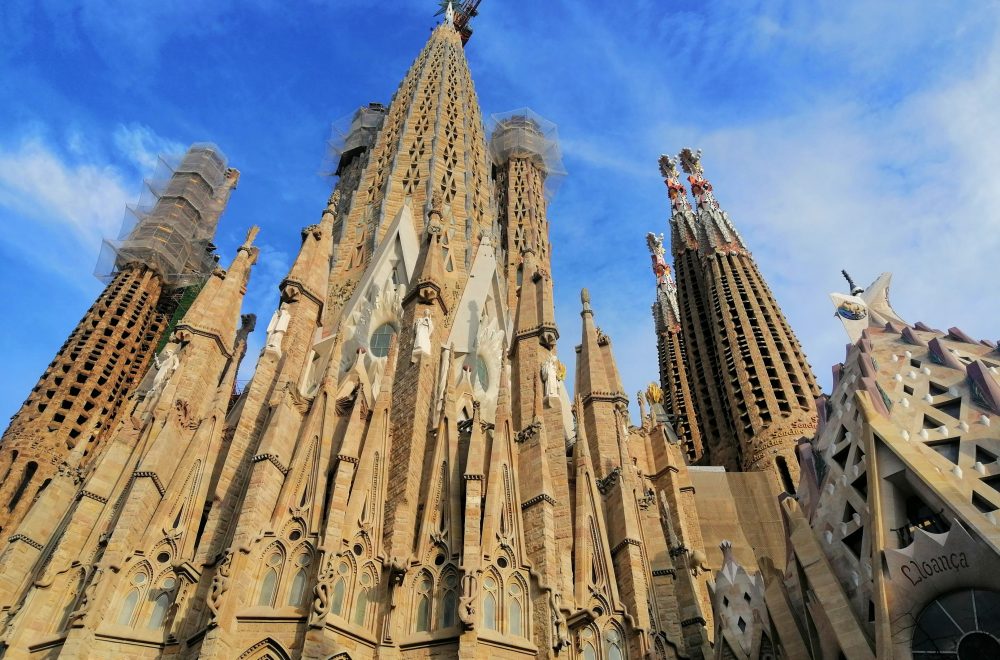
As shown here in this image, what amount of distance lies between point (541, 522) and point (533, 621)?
5.40ft

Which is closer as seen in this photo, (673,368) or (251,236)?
(251,236)

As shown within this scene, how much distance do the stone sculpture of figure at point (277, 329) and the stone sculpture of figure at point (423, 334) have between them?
3011 millimetres

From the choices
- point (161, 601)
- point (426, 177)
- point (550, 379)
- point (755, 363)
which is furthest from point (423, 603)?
point (755, 363)

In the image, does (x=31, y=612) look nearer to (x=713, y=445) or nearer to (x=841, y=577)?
(x=841, y=577)

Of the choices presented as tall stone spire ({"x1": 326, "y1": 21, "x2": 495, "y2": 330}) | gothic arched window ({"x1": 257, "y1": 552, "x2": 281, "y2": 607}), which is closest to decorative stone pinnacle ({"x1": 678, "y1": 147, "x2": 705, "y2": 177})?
tall stone spire ({"x1": 326, "y1": 21, "x2": 495, "y2": 330})

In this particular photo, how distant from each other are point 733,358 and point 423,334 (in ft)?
74.2

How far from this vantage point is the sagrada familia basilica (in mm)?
11062

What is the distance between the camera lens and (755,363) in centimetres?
3397

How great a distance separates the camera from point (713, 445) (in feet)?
117

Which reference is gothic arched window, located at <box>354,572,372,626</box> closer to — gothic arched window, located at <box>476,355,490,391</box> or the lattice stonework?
gothic arched window, located at <box>476,355,490,391</box>

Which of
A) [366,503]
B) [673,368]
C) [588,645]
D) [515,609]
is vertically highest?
[673,368]

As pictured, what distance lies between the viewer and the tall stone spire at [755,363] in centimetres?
3047

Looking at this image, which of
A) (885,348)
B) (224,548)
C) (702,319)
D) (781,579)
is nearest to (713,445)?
(702,319)

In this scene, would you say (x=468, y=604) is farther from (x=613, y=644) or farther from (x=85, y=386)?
(x=85, y=386)
